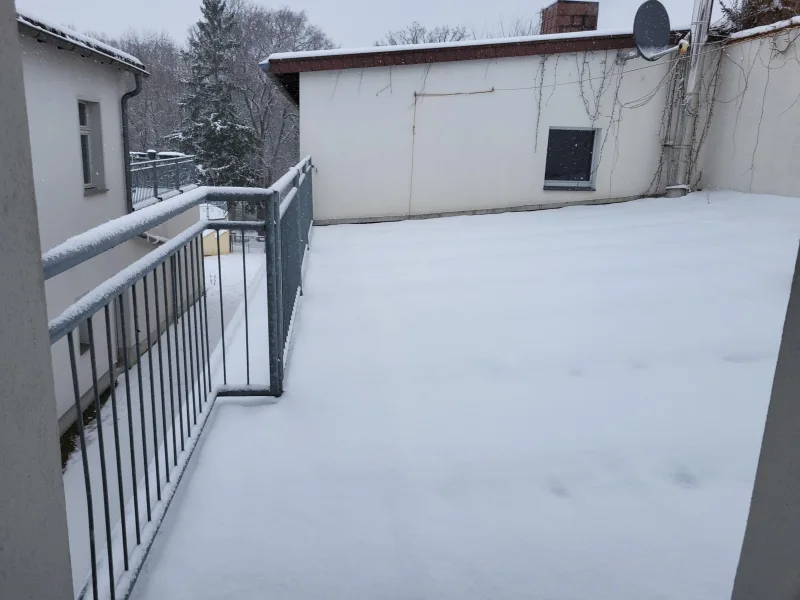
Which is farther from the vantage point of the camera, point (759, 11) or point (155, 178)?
point (155, 178)

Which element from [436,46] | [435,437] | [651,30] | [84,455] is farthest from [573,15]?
[84,455]

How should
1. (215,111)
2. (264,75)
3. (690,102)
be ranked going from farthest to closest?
(264,75) < (215,111) < (690,102)

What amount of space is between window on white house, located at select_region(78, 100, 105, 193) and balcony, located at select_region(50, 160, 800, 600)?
787 cm

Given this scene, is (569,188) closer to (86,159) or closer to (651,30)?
(651,30)

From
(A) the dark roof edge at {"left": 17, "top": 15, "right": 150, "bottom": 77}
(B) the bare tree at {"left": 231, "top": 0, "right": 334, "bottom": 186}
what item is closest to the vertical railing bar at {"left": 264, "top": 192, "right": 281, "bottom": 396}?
(A) the dark roof edge at {"left": 17, "top": 15, "right": 150, "bottom": 77}

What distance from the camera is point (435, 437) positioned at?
262 cm

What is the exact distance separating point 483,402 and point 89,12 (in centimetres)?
5657

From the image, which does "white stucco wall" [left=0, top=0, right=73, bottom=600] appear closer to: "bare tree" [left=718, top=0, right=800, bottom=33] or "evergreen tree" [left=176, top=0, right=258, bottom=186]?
"bare tree" [left=718, top=0, right=800, bottom=33]

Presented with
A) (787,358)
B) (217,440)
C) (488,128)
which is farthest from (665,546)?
(488,128)

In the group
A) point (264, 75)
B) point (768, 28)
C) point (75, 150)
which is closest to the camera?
point (768, 28)

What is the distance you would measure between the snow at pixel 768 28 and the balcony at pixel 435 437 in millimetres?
5508

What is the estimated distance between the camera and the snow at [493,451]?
182 cm

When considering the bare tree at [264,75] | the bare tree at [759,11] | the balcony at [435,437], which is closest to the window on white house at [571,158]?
the bare tree at [759,11]

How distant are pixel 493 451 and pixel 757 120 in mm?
9116
